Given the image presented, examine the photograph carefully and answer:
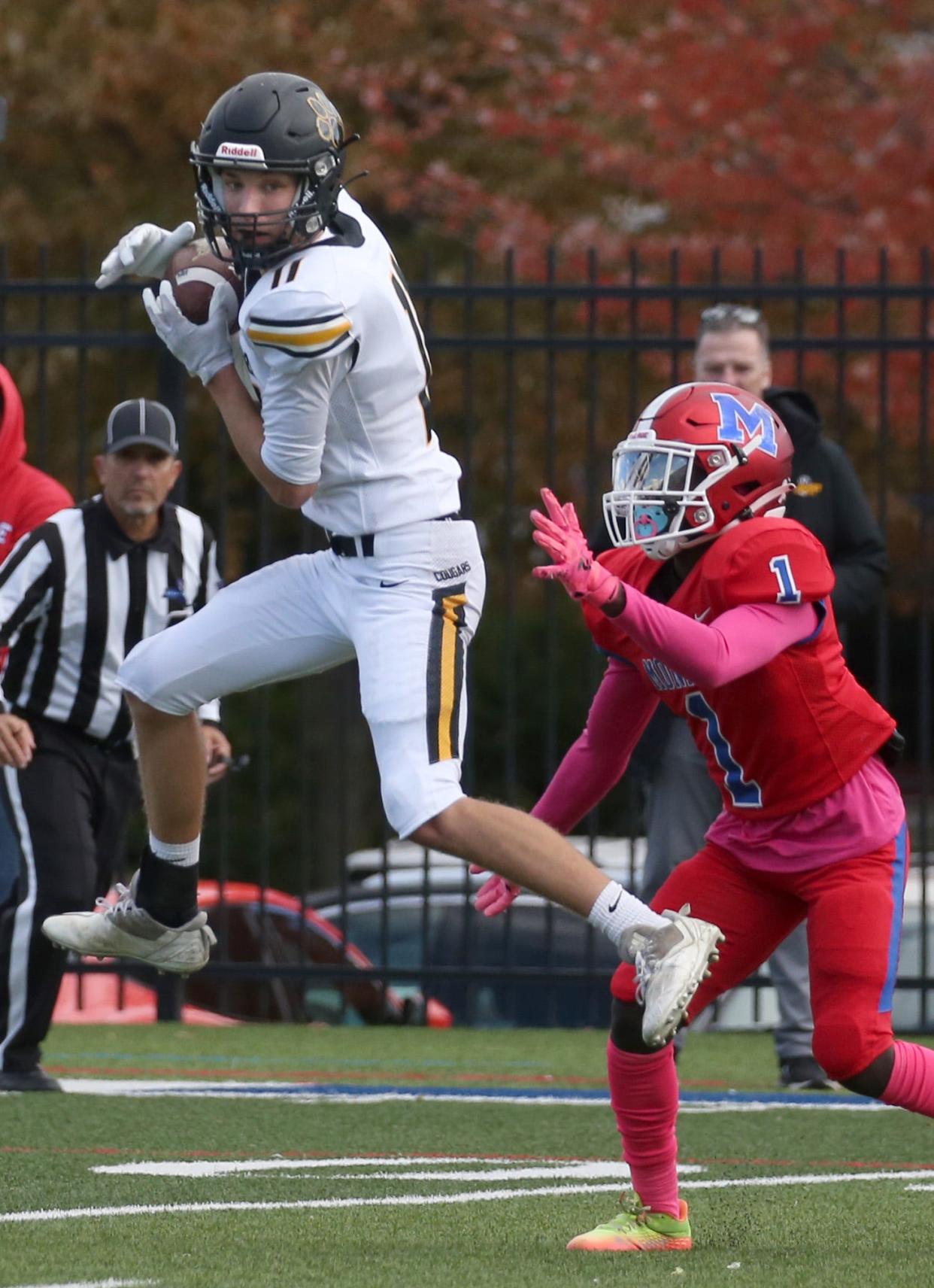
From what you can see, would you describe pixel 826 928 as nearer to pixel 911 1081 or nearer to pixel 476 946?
pixel 911 1081

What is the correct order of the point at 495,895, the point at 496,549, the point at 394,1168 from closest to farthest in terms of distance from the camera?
1. the point at 495,895
2. the point at 394,1168
3. the point at 496,549

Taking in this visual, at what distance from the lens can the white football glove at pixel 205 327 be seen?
16.1 feet

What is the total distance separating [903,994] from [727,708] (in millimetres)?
5577

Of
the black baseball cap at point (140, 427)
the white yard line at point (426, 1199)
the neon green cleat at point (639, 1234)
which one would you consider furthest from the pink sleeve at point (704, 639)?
the black baseball cap at point (140, 427)

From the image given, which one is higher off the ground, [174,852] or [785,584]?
[785,584]

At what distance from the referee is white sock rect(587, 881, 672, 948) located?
233 centimetres

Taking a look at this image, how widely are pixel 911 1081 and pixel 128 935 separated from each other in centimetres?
177

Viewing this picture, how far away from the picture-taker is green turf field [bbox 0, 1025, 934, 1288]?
412 cm

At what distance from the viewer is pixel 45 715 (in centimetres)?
700

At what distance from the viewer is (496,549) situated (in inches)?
585

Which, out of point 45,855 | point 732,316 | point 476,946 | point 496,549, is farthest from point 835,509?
A: point 496,549

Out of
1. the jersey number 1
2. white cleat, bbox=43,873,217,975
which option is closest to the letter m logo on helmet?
the jersey number 1

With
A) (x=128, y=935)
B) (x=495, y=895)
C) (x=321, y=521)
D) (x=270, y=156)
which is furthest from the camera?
(x=128, y=935)

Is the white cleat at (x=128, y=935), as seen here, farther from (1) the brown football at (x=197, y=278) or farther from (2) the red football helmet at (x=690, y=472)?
(2) the red football helmet at (x=690, y=472)
